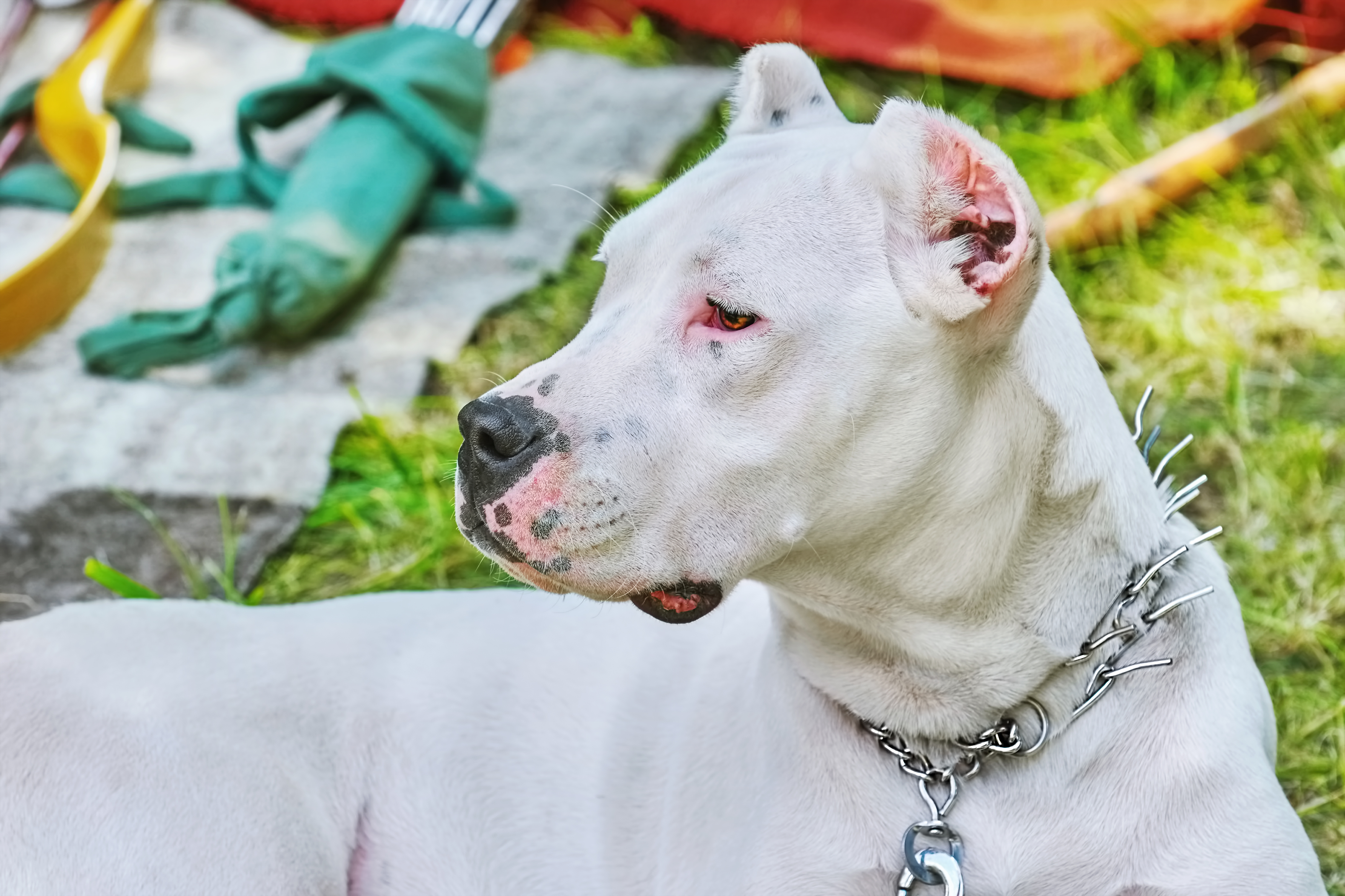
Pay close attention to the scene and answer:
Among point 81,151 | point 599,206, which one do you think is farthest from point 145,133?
point 599,206

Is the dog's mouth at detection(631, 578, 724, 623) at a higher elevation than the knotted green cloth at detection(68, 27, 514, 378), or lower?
higher

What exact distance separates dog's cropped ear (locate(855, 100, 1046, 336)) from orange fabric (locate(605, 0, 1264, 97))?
3405 millimetres

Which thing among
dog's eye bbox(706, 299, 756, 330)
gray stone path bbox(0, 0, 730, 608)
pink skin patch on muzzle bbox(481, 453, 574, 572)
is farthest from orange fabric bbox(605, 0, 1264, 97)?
pink skin patch on muzzle bbox(481, 453, 574, 572)

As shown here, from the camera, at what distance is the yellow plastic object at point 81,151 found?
13.8 feet

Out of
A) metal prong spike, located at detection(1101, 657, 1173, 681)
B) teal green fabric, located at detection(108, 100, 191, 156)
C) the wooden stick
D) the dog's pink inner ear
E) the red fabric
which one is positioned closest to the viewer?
the dog's pink inner ear

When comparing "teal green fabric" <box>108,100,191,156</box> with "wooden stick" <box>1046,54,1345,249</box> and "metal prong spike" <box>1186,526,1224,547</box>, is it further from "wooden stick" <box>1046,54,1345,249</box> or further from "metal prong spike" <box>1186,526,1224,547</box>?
"metal prong spike" <box>1186,526,1224,547</box>

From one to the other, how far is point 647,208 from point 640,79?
3662 mm

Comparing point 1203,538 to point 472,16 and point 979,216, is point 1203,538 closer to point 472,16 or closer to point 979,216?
point 979,216

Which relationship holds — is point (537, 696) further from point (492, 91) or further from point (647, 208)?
point (492, 91)

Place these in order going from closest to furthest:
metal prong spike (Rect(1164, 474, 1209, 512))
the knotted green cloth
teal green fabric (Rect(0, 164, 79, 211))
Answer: metal prong spike (Rect(1164, 474, 1209, 512)) → the knotted green cloth → teal green fabric (Rect(0, 164, 79, 211))

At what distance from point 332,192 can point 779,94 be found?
2.37 metres

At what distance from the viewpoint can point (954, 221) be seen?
75.8 inches

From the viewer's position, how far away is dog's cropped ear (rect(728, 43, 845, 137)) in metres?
2.39

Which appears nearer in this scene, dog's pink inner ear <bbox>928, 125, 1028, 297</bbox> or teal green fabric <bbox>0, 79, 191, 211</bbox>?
dog's pink inner ear <bbox>928, 125, 1028, 297</bbox>
